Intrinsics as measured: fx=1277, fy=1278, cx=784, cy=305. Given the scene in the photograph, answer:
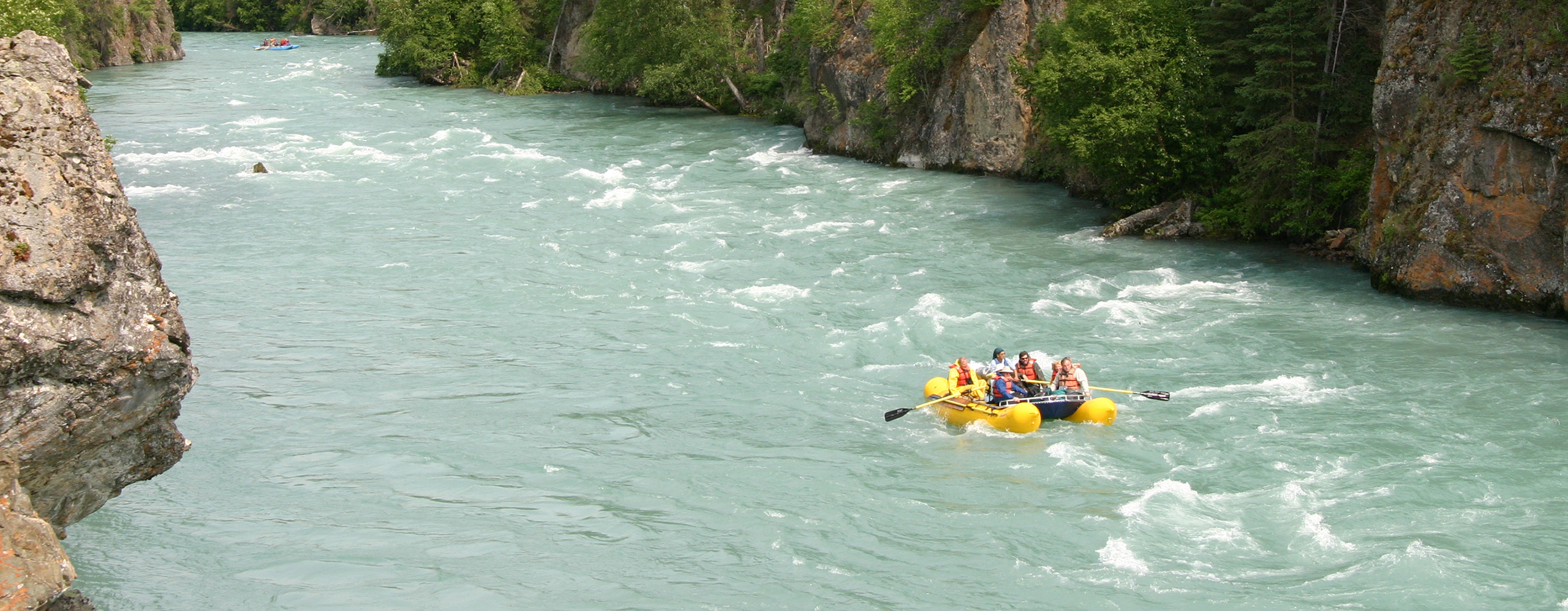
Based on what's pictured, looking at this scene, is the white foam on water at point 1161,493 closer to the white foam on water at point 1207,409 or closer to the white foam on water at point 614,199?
the white foam on water at point 1207,409

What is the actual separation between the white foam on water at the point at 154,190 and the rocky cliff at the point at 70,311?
87.4 feet

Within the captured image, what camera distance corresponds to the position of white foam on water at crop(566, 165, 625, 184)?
1475 inches

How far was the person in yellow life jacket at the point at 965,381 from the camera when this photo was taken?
18.6 meters

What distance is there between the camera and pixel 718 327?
22.7m

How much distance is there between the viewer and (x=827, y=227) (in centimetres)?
3092

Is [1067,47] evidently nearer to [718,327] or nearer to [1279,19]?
[1279,19]

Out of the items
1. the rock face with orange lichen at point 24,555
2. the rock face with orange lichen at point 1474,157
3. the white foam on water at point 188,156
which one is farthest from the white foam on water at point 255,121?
the rock face with orange lichen at point 24,555

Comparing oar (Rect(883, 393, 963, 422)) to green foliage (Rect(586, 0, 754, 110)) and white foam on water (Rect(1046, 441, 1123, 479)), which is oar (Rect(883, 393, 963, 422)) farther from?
green foliage (Rect(586, 0, 754, 110))

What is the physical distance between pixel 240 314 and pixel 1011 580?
16.5 meters

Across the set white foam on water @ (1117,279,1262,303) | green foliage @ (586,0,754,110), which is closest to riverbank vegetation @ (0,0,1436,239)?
white foam on water @ (1117,279,1262,303)

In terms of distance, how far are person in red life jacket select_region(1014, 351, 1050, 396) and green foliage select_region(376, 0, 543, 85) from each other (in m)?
48.8

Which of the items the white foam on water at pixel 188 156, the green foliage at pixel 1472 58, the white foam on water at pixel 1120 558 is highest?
the green foliage at pixel 1472 58

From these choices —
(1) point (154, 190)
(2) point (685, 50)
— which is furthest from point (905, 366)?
(2) point (685, 50)

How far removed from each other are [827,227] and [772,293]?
20.6 ft
